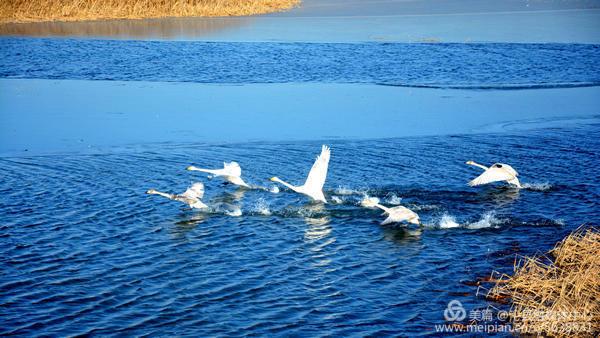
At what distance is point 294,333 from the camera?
28.0ft

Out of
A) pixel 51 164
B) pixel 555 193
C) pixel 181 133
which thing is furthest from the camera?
pixel 181 133

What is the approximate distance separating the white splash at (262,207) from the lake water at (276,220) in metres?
0.05

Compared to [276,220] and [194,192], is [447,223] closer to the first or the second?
[276,220]

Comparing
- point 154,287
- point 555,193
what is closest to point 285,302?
point 154,287

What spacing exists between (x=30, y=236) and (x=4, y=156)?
194 inches

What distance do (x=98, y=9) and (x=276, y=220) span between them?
112 ft

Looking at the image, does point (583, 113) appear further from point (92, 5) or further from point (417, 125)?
point (92, 5)

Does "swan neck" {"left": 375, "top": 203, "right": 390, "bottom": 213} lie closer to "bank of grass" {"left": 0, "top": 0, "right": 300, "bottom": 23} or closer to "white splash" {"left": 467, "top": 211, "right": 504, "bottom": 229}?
"white splash" {"left": 467, "top": 211, "right": 504, "bottom": 229}

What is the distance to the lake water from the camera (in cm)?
916

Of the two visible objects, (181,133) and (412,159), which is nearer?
(412,159)

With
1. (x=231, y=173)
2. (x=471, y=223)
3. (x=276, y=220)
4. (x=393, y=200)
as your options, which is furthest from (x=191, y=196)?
(x=471, y=223)

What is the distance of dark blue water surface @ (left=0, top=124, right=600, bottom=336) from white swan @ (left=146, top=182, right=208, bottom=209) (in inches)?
9.0

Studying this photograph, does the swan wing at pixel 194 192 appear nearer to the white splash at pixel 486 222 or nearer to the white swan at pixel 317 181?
the white swan at pixel 317 181

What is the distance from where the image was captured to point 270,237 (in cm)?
1158
